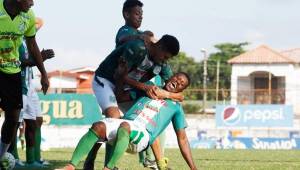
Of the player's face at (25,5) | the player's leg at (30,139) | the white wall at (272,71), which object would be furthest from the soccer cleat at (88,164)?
the white wall at (272,71)

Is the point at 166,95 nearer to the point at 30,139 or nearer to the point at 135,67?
the point at 135,67

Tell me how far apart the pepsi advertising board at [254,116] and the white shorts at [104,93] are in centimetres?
2691

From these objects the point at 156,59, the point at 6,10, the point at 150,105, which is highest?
the point at 6,10

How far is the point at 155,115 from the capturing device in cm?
757

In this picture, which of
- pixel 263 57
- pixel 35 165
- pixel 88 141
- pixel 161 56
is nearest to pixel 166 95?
pixel 161 56

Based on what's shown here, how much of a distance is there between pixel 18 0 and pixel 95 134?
66.2 inches

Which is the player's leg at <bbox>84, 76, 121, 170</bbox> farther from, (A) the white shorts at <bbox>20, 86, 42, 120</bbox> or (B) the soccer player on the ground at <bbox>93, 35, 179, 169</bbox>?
(A) the white shorts at <bbox>20, 86, 42, 120</bbox>

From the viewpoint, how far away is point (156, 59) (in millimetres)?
8047

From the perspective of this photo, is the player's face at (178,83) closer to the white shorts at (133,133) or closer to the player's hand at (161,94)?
the player's hand at (161,94)

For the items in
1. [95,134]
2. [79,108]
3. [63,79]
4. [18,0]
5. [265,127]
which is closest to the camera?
[95,134]

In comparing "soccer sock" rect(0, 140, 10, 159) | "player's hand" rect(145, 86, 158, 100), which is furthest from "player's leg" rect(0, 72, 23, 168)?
"player's hand" rect(145, 86, 158, 100)

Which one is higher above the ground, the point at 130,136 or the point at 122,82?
the point at 122,82

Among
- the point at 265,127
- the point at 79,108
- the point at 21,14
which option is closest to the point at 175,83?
the point at 21,14

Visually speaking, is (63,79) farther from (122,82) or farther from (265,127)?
(122,82)
